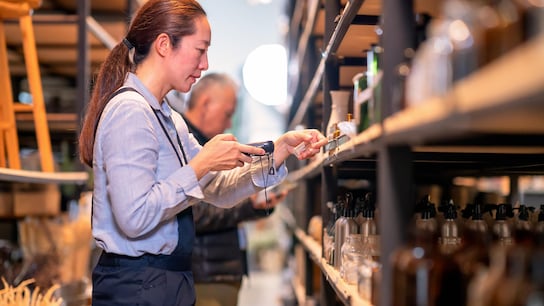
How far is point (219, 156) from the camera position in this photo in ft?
7.12

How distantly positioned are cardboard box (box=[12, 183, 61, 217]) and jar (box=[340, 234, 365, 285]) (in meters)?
2.53

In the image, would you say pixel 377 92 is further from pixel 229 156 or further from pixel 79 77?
pixel 79 77

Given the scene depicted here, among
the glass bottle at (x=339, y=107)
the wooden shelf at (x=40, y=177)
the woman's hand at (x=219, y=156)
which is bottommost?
the wooden shelf at (x=40, y=177)

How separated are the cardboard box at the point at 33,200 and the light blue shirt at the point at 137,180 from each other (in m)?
2.11

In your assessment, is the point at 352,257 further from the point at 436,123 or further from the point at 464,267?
the point at 436,123

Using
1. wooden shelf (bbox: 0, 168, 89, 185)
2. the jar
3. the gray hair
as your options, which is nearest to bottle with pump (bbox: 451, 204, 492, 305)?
the jar

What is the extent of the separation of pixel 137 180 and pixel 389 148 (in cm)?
88

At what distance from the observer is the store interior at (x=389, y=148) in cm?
103

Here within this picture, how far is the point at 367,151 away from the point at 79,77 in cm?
305

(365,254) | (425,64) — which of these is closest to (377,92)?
(425,64)

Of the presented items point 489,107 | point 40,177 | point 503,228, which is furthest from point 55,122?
point 489,107

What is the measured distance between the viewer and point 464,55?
1.07 metres

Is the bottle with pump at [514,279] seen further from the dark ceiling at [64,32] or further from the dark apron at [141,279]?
the dark ceiling at [64,32]

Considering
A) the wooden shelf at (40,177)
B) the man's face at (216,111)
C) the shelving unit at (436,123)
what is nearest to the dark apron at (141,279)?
the shelving unit at (436,123)
